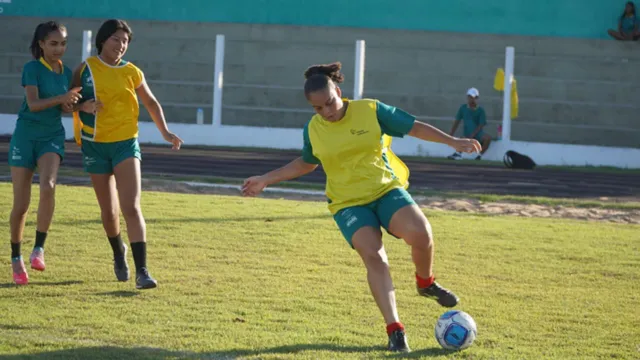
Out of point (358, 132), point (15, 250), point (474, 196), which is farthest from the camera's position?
point (474, 196)

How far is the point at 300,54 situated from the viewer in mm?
28906

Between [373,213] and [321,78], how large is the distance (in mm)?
920

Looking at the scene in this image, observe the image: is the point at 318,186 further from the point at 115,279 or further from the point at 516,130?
the point at 516,130

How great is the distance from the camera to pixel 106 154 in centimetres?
804

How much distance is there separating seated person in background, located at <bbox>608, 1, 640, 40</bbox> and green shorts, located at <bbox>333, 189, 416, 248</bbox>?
20.9 meters

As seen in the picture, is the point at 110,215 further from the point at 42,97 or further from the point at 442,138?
the point at 442,138

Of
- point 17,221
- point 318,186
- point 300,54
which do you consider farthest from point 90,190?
point 300,54

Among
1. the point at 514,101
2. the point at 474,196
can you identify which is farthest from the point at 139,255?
the point at 514,101

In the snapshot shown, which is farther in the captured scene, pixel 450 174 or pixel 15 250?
pixel 450 174

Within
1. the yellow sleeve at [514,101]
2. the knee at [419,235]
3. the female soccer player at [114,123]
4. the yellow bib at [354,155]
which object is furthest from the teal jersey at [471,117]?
the knee at [419,235]

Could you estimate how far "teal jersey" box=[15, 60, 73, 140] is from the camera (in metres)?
8.06

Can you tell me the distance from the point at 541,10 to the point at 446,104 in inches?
134

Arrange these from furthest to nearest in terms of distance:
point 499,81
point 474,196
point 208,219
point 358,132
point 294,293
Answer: point 499,81 < point 474,196 < point 208,219 < point 294,293 < point 358,132

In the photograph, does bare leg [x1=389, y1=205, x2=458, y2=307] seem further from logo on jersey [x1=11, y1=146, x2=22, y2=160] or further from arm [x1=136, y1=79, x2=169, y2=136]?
logo on jersey [x1=11, y1=146, x2=22, y2=160]
